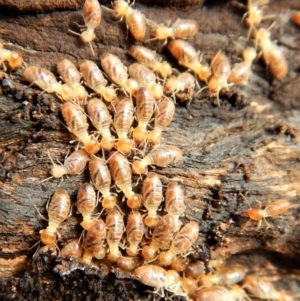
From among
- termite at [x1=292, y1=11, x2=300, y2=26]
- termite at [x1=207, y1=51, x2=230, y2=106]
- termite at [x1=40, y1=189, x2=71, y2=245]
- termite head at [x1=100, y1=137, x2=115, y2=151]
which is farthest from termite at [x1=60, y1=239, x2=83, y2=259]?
termite at [x1=292, y1=11, x2=300, y2=26]

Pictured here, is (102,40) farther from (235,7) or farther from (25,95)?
(235,7)

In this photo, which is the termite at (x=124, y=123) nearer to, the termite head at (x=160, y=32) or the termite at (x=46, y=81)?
the termite at (x=46, y=81)

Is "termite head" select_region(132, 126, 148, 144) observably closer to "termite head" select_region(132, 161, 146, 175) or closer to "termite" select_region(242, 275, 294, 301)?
"termite head" select_region(132, 161, 146, 175)

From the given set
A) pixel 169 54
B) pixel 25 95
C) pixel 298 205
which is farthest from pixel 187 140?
pixel 25 95

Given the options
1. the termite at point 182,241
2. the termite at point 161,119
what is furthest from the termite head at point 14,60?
the termite at point 182,241

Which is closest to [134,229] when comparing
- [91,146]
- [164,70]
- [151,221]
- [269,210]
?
[151,221]
